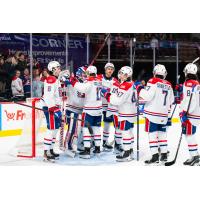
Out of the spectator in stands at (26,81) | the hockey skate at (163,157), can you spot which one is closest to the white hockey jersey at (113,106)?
the hockey skate at (163,157)

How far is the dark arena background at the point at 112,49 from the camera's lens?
16.5 feet

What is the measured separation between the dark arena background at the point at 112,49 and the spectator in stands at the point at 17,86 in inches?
9.0

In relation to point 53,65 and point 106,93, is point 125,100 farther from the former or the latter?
point 53,65

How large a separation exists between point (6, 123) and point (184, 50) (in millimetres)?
2309

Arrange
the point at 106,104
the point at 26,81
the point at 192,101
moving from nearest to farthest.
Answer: the point at 192,101 → the point at 106,104 → the point at 26,81

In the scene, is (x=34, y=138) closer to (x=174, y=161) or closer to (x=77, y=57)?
(x=77, y=57)

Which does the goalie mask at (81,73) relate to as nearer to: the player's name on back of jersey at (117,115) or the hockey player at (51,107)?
the player's name on back of jersey at (117,115)

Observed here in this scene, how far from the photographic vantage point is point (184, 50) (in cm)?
521

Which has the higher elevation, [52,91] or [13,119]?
[52,91]

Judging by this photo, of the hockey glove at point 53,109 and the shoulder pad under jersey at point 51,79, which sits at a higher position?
the shoulder pad under jersey at point 51,79

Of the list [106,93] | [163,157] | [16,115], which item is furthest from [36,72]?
[163,157]

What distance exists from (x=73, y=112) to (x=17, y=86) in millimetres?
881

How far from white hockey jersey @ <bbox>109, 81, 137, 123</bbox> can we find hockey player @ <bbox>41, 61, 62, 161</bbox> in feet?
1.70

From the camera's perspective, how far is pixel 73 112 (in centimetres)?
504
